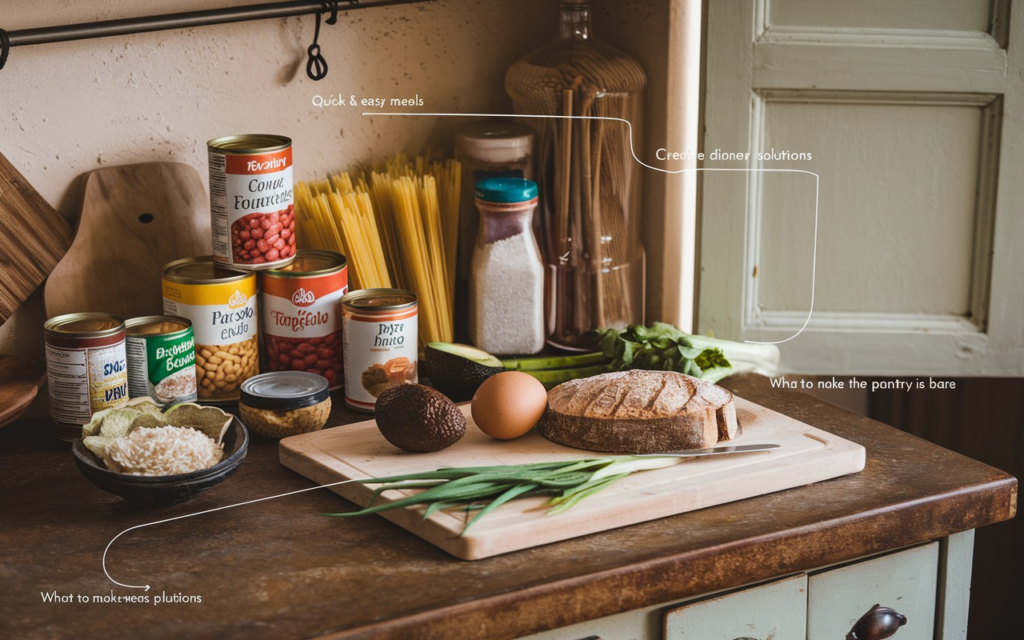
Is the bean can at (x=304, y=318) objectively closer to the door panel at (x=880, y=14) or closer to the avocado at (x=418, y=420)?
the avocado at (x=418, y=420)

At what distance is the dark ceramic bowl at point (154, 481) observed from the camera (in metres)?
1.10

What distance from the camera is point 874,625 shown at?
3.97 feet

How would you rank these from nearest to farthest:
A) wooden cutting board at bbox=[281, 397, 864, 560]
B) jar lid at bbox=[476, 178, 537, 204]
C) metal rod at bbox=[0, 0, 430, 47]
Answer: wooden cutting board at bbox=[281, 397, 864, 560] → metal rod at bbox=[0, 0, 430, 47] → jar lid at bbox=[476, 178, 537, 204]

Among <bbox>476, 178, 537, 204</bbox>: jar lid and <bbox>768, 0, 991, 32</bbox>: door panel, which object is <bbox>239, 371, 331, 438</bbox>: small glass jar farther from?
<bbox>768, 0, 991, 32</bbox>: door panel

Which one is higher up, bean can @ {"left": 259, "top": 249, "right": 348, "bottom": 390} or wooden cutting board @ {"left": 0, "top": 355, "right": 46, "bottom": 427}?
bean can @ {"left": 259, "top": 249, "right": 348, "bottom": 390}

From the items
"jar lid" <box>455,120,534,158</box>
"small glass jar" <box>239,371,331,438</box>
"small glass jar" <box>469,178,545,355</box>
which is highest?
"jar lid" <box>455,120,534,158</box>

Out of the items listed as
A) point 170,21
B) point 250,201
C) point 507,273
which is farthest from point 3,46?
point 507,273

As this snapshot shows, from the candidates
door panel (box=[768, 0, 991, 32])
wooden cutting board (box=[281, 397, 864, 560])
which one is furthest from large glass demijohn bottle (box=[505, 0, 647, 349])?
wooden cutting board (box=[281, 397, 864, 560])

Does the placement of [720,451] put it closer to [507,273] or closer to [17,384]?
[507,273]

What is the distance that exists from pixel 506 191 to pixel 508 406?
0.42m

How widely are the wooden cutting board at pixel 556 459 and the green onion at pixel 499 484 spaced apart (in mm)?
10

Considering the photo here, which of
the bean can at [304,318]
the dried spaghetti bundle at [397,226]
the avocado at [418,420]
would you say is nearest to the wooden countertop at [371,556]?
the avocado at [418,420]

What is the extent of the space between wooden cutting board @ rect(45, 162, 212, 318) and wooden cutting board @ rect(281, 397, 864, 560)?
410mm

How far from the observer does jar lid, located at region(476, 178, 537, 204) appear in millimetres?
1557
